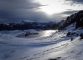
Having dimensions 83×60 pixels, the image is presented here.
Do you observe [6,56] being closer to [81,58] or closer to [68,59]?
[68,59]

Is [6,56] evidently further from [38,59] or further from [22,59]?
→ [38,59]

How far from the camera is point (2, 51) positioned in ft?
77.8

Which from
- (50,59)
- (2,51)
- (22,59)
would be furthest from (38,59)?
(2,51)

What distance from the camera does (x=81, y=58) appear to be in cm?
1272

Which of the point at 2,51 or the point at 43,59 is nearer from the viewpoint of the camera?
the point at 43,59

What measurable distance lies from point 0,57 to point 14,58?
2.21m

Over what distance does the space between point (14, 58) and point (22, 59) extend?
5.88ft

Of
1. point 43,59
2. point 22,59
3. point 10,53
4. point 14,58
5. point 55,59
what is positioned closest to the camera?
point 55,59

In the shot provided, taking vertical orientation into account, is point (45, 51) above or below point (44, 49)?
above

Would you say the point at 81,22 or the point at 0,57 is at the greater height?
the point at 81,22

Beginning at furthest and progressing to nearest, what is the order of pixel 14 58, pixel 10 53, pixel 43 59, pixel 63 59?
pixel 10 53, pixel 14 58, pixel 43 59, pixel 63 59

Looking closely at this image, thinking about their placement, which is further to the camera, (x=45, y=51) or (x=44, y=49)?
(x=44, y=49)

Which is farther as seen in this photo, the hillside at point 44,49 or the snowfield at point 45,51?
the hillside at point 44,49

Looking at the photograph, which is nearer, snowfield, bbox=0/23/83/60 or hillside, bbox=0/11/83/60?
snowfield, bbox=0/23/83/60
